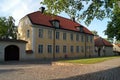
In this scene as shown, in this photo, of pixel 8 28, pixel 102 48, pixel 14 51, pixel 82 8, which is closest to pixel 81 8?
pixel 82 8

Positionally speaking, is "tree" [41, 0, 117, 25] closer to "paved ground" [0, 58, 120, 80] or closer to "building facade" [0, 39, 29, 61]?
"paved ground" [0, 58, 120, 80]

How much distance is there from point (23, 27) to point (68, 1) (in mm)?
27445

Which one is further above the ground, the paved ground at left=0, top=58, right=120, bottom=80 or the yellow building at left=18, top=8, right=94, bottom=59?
the yellow building at left=18, top=8, right=94, bottom=59

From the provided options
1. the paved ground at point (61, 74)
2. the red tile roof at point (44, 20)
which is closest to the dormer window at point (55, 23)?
the red tile roof at point (44, 20)

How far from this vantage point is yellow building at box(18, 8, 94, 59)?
40.9m

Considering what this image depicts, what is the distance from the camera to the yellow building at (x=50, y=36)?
134 ft

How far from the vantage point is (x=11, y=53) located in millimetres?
36281

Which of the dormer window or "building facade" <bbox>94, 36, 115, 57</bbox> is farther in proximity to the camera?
"building facade" <bbox>94, 36, 115, 57</bbox>

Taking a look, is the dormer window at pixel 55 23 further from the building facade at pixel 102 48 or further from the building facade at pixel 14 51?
the building facade at pixel 102 48

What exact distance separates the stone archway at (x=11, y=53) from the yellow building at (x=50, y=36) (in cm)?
274

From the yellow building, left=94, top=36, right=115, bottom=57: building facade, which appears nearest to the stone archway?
the yellow building

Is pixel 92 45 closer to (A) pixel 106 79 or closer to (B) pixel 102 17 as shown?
(B) pixel 102 17

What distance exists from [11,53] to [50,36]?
10338 millimetres

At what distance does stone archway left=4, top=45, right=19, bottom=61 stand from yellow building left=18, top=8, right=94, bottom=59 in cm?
274
